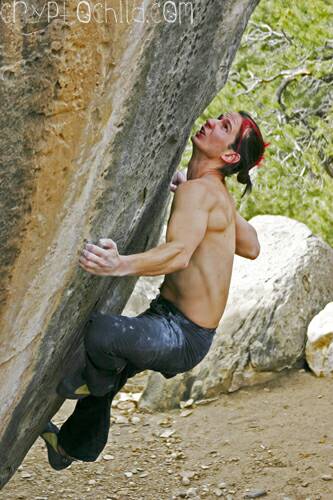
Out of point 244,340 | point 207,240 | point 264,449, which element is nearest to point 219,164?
point 207,240

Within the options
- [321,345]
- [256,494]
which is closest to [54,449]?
[256,494]

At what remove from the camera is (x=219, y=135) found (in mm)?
3941

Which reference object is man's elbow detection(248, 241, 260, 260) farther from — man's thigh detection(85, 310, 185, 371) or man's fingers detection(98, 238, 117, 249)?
man's fingers detection(98, 238, 117, 249)

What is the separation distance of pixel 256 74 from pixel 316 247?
16.2 ft

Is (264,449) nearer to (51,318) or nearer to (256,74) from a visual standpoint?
(51,318)

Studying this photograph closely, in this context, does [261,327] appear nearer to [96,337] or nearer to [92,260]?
[96,337]

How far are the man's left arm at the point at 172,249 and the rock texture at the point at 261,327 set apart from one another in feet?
13.1

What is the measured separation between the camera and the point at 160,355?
150 inches

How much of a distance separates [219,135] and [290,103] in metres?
8.44

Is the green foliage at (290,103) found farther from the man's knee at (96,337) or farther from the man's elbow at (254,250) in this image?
the man's knee at (96,337)

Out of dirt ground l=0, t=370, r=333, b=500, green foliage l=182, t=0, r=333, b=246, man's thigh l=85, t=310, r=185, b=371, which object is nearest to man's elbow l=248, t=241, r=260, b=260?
man's thigh l=85, t=310, r=185, b=371

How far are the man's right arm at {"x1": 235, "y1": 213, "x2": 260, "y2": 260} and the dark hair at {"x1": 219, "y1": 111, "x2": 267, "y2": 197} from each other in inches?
14.4

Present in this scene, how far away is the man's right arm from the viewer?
14.4ft


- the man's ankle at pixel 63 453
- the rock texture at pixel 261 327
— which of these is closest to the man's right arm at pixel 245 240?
the man's ankle at pixel 63 453
